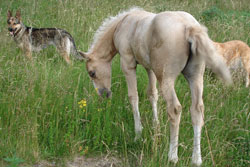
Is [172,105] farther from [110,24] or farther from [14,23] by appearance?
[14,23]

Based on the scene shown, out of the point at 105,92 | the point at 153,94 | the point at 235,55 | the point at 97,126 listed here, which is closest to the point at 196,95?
the point at 153,94

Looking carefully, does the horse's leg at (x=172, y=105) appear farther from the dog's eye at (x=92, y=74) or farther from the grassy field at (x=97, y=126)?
the dog's eye at (x=92, y=74)

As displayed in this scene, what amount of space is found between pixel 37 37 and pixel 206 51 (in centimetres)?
595

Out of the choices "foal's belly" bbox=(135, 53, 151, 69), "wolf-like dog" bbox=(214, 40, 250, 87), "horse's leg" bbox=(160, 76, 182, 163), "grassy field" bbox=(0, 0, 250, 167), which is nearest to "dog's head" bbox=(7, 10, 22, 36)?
"grassy field" bbox=(0, 0, 250, 167)

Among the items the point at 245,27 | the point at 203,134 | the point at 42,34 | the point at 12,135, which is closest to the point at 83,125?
the point at 12,135

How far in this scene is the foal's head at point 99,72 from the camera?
499 cm

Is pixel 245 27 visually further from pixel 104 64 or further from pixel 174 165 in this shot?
pixel 174 165

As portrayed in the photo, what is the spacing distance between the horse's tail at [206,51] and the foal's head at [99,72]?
1.95 metres

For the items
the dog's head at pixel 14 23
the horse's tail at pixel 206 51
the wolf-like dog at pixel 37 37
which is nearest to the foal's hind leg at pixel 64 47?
the wolf-like dog at pixel 37 37

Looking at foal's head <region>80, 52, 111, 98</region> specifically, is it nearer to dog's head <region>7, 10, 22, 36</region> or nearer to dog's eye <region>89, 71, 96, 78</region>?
dog's eye <region>89, 71, 96, 78</region>

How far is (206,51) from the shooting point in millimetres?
3125

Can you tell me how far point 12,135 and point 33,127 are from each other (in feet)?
1.01

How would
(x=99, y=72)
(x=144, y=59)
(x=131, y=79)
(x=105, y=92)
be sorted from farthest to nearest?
(x=99, y=72) → (x=105, y=92) → (x=131, y=79) → (x=144, y=59)

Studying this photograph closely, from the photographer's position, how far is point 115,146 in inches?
151
